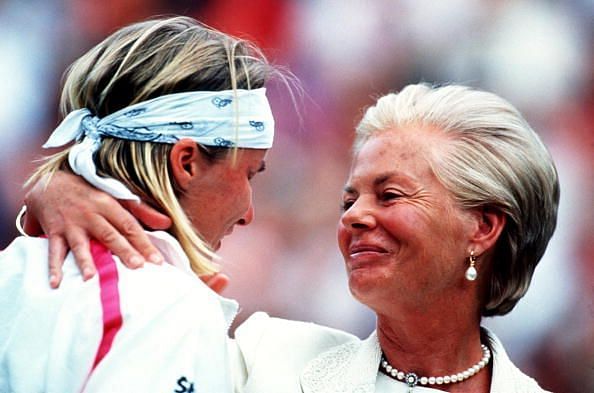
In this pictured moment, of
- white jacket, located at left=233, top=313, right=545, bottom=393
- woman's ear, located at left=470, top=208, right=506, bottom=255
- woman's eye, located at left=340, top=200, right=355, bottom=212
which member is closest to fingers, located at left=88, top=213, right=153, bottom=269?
white jacket, located at left=233, top=313, right=545, bottom=393

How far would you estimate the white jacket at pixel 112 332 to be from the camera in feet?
4.52

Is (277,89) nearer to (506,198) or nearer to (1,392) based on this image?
(506,198)

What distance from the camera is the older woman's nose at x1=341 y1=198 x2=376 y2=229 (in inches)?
81.8

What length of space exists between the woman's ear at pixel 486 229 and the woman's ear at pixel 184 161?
27.1 inches

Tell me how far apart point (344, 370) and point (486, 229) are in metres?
0.41

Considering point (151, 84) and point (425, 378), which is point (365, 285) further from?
point (151, 84)

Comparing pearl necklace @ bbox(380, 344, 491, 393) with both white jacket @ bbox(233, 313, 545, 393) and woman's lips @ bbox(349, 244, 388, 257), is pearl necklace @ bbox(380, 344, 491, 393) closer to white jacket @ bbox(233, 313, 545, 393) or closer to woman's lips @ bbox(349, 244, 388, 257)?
white jacket @ bbox(233, 313, 545, 393)

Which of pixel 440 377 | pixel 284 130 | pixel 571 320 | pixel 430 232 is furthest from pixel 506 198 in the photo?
pixel 284 130

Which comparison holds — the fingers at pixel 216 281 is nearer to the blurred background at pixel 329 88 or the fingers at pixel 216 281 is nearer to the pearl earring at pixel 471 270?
the pearl earring at pixel 471 270

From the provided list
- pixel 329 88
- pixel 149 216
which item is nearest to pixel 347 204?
pixel 149 216

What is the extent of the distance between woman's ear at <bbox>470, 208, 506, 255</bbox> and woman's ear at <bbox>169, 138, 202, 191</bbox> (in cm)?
69

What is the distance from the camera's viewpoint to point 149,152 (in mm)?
1637

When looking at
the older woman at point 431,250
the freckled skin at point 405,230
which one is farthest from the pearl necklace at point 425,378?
the freckled skin at point 405,230

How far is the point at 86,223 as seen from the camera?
1.58 metres
